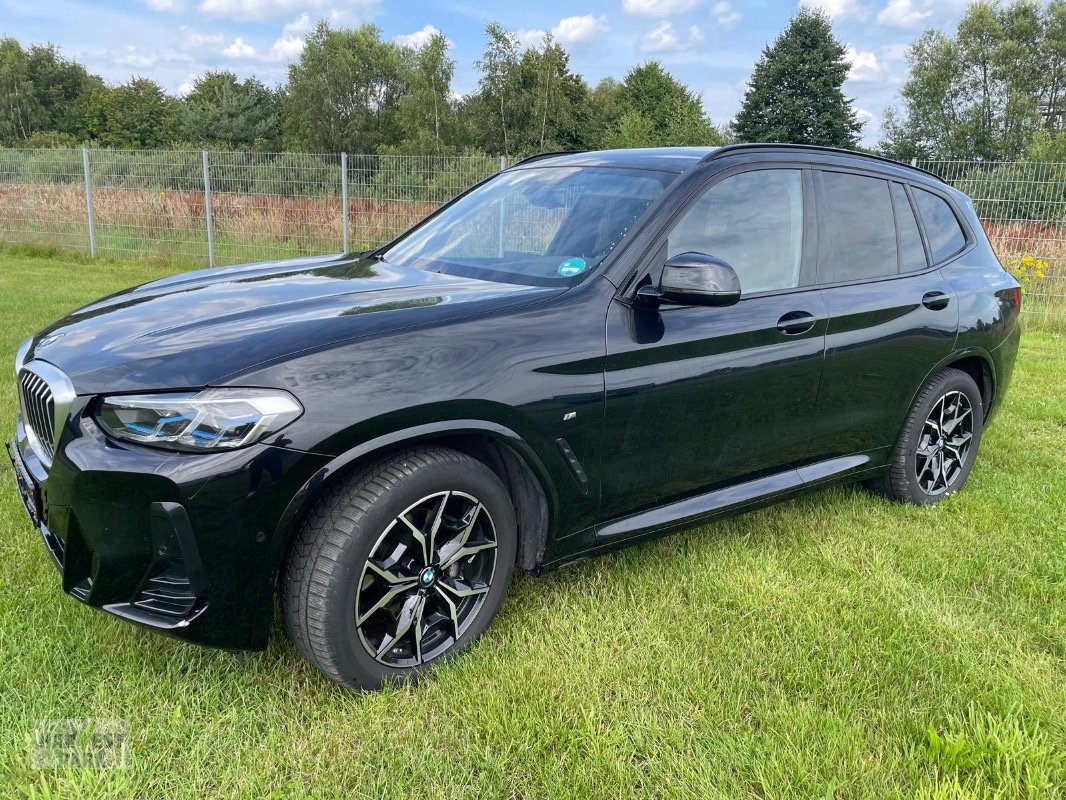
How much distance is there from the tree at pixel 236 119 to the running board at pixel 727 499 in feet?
172

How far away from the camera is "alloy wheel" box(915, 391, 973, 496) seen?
13.3ft

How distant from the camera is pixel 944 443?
4.13 meters

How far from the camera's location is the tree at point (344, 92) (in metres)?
49.4

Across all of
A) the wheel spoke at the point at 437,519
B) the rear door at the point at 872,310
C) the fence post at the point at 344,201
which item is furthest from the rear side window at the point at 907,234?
the fence post at the point at 344,201

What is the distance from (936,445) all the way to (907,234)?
1.09 meters

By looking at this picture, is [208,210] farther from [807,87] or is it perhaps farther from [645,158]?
[807,87]

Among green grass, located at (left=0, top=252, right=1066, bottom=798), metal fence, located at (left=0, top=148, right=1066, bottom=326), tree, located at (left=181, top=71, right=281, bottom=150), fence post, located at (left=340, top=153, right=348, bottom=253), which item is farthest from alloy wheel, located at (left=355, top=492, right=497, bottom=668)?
tree, located at (left=181, top=71, right=281, bottom=150)

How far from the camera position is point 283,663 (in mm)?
2541

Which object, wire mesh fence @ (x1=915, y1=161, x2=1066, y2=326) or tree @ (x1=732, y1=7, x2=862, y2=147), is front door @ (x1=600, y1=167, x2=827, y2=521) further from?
tree @ (x1=732, y1=7, x2=862, y2=147)

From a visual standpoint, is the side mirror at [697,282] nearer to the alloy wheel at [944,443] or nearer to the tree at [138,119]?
the alloy wheel at [944,443]

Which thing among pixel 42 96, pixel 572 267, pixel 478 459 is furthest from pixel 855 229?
pixel 42 96

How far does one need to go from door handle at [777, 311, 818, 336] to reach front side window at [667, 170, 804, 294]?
0.13 metres

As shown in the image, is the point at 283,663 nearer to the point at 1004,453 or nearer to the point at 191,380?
the point at 191,380

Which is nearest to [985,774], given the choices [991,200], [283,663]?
[283,663]
